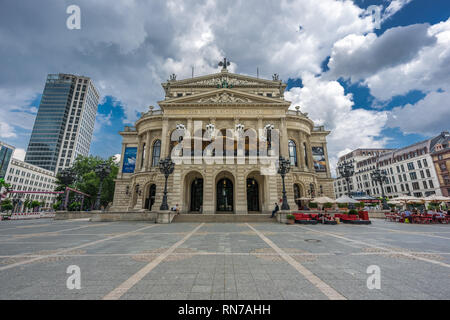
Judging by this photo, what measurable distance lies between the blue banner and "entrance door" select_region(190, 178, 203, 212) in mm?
11667

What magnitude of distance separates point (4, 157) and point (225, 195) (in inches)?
3298

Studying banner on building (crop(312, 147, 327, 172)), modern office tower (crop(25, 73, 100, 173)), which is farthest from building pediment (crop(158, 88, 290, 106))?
modern office tower (crop(25, 73, 100, 173))

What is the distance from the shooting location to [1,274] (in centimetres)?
392

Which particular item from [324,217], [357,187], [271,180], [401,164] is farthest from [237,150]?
[357,187]

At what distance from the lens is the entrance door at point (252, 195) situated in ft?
90.2

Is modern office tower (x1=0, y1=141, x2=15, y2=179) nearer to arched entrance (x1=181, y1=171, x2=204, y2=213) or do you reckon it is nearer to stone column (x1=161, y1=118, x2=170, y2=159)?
stone column (x1=161, y1=118, x2=170, y2=159)

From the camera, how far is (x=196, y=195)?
91.5 feet

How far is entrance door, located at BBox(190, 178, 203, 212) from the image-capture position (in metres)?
27.6

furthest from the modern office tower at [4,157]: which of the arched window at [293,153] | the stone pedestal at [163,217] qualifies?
the arched window at [293,153]

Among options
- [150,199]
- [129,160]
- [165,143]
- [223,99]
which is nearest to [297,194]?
[223,99]

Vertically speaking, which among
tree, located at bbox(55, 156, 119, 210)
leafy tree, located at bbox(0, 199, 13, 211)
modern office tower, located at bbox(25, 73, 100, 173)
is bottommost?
leafy tree, located at bbox(0, 199, 13, 211)

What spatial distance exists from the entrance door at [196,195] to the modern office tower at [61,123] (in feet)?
327
